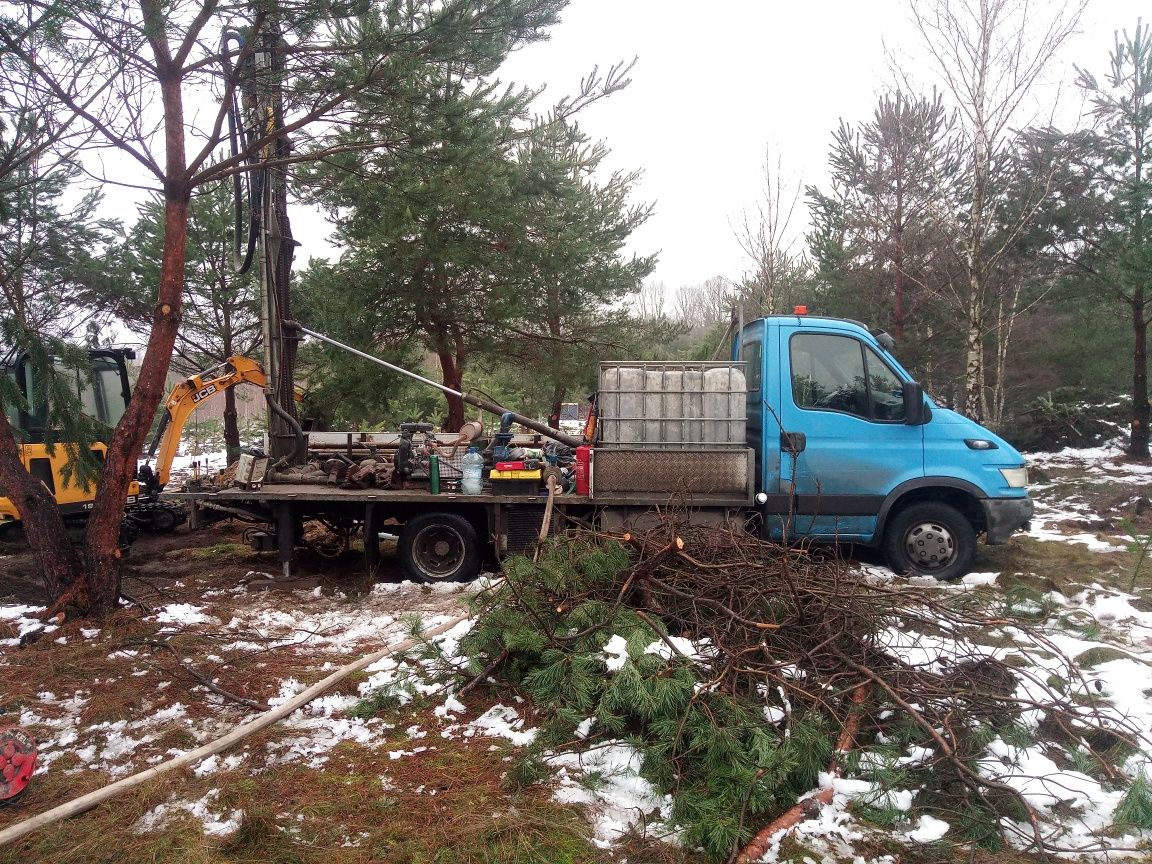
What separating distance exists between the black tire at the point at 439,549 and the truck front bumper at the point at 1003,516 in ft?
15.7

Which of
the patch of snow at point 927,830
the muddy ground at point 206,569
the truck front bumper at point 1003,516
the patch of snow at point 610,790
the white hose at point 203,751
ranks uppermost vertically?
the truck front bumper at point 1003,516

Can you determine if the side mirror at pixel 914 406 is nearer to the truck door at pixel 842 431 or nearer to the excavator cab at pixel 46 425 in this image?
the truck door at pixel 842 431

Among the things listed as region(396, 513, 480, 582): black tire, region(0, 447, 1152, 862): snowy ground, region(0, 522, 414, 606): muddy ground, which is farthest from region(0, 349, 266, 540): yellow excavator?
region(396, 513, 480, 582): black tire

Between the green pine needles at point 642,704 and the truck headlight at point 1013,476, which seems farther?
the truck headlight at point 1013,476

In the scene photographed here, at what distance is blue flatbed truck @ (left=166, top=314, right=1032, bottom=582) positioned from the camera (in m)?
6.65

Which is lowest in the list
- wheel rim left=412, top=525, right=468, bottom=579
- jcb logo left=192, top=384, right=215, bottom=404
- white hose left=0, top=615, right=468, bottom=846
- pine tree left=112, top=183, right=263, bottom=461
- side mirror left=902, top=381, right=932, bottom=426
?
white hose left=0, top=615, right=468, bottom=846

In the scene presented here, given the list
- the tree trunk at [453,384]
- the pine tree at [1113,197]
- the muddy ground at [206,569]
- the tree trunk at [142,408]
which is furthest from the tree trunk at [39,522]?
the pine tree at [1113,197]

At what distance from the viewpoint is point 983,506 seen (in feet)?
22.5

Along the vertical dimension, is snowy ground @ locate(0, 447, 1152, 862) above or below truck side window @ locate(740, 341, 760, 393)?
below

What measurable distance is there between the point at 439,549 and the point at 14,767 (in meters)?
4.01

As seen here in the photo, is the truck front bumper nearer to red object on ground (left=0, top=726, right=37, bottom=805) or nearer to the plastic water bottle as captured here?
the plastic water bottle

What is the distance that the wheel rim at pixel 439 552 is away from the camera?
7.17 meters

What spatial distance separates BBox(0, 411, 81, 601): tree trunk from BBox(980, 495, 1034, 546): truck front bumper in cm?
786

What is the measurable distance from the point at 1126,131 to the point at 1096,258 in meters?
2.36
